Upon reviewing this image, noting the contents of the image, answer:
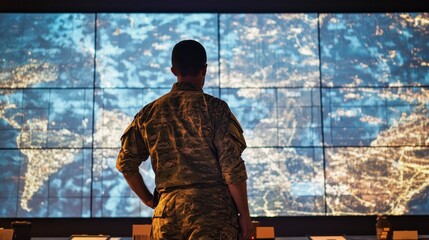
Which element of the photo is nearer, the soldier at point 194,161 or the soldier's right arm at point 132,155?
the soldier at point 194,161

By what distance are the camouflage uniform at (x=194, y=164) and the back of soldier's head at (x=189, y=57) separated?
0.06 meters

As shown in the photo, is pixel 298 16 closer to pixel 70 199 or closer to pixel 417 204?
pixel 417 204

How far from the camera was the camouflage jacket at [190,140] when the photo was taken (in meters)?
2.20

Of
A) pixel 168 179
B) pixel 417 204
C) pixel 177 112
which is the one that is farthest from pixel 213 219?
pixel 417 204

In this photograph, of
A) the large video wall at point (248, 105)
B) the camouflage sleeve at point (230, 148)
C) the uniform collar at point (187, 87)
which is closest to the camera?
the camouflage sleeve at point (230, 148)

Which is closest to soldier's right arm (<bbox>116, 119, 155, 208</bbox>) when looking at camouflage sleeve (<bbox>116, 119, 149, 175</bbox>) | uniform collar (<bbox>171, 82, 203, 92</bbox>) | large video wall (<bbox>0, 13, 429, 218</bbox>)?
camouflage sleeve (<bbox>116, 119, 149, 175</bbox>)

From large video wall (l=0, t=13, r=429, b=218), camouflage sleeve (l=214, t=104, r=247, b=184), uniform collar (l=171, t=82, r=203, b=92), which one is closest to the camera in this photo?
camouflage sleeve (l=214, t=104, r=247, b=184)

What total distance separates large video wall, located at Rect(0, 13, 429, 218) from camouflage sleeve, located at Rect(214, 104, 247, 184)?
11.4ft

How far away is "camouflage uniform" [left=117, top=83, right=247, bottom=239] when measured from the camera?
2.18 m

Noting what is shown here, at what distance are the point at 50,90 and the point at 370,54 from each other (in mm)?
2699

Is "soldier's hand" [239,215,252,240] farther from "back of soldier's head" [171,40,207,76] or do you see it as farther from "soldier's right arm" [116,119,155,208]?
"back of soldier's head" [171,40,207,76]

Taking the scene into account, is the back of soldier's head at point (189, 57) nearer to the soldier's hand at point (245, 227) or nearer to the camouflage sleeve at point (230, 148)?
the camouflage sleeve at point (230, 148)

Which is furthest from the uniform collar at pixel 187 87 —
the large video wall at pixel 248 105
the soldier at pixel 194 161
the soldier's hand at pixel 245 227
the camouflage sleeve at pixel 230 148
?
the large video wall at pixel 248 105

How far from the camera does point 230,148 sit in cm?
221
